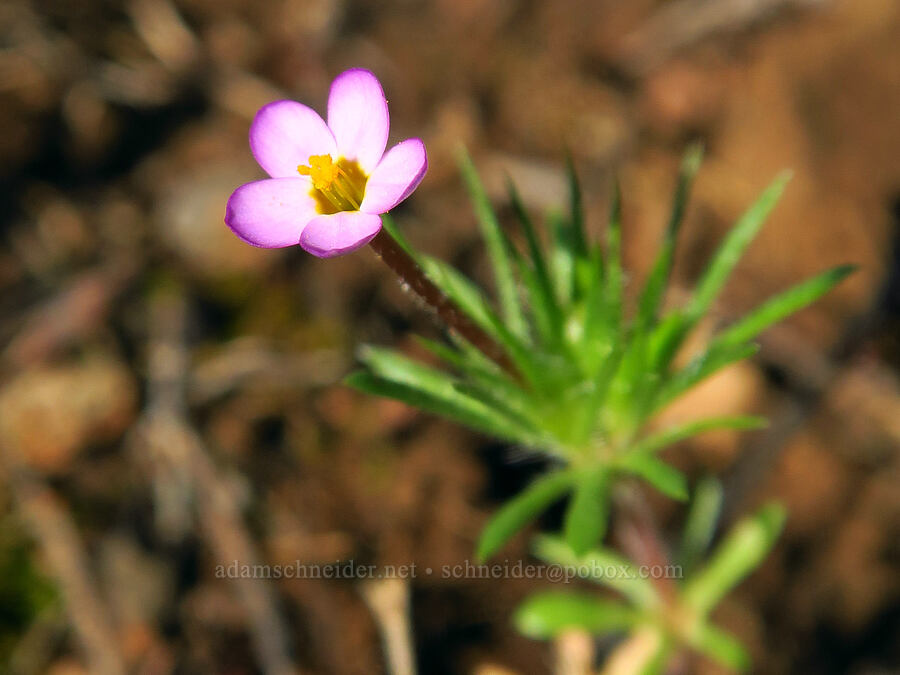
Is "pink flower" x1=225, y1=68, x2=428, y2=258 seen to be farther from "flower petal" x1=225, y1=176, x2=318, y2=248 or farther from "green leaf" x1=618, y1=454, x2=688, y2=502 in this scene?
"green leaf" x1=618, y1=454, x2=688, y2=502

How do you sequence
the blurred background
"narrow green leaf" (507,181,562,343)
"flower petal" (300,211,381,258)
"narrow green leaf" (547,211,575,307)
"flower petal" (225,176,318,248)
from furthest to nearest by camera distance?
the blurred background → "narrow green leaf" (547,211,575,307) → "narrow green leaf" (507,181,562,343) → "flower petal" (225,176,318,248) → "flower petal" (300,211,381,258)

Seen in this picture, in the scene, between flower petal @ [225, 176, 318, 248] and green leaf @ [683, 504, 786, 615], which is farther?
green leaf @ [683, 504, 786, 615]

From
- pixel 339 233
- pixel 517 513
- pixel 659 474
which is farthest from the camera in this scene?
pixel 517 513

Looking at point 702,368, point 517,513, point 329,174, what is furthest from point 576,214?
point 517,513

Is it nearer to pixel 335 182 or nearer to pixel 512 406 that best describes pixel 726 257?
pixel 512 406

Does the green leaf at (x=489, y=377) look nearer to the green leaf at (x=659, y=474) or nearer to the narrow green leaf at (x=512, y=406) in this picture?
the narrow green leaf at (x=512, y=406)

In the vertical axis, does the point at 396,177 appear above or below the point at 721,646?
above

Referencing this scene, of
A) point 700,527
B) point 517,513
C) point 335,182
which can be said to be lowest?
point 700,527

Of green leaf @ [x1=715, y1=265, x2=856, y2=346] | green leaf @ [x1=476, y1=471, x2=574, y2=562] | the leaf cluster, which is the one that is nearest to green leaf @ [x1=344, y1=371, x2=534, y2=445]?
the leaf cluster
